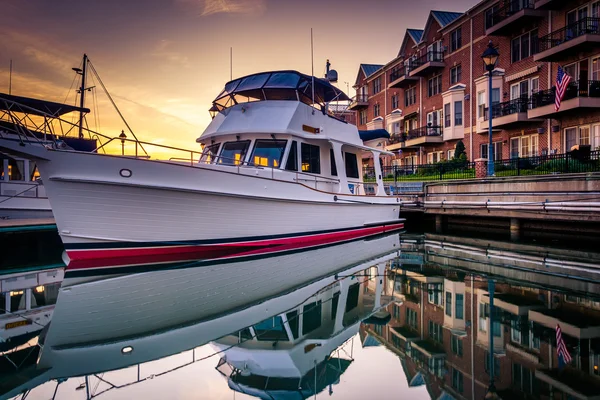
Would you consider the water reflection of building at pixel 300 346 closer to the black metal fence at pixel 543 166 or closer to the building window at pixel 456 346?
the building window at pixel 456 346

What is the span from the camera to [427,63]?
1132 inches

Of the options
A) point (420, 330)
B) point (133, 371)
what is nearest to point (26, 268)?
point (133, 371)

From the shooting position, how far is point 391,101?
36781 mm

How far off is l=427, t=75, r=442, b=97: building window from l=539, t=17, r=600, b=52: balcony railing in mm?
9476

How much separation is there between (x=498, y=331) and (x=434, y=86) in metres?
28.9

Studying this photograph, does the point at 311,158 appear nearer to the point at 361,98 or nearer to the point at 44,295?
the point at 44,295

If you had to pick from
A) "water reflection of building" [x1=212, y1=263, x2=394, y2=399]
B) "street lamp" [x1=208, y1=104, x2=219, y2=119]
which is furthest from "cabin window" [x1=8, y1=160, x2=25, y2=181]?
"water reflection of building" [x1=212, y1=263, x2=394, y2=399]

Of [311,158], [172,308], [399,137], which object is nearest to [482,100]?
[399,137]

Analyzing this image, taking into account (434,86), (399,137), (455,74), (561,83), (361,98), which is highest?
(361,98)

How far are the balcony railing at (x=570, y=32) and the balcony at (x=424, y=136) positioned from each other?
9.18 metres

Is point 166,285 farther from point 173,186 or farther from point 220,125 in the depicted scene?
point 220,125

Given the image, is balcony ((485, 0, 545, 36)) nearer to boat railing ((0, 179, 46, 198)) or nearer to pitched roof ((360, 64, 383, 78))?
pitched roof ((360, 64, 383, 78))

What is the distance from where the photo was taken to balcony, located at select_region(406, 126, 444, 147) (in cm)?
2850

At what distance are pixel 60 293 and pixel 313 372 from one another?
4860mm
